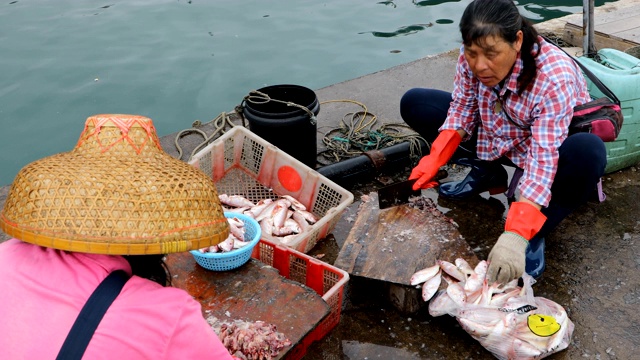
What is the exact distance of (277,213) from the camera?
3.58 meters

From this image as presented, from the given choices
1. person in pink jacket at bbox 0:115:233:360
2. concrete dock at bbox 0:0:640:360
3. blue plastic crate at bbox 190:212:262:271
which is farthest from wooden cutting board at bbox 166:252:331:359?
person in pink jacket at bbox 0:115:233:360

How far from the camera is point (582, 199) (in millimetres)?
3080

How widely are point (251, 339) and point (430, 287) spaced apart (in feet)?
3.23

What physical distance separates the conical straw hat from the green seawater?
15.4 ft

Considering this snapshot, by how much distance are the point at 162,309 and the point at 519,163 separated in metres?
2.45

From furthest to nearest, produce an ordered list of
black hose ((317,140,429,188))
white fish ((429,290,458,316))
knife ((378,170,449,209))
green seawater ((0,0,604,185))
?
1. green seawater ((0,0,604,185))
2. black hose ((317,140,429,188))
3. knife ((378,170,449,209))
4. white fish ((429,290,458,316))

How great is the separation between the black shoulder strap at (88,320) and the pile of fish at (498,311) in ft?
5.50

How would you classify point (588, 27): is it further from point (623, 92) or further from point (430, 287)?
point (430, 287)

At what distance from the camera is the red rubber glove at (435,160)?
340 cm

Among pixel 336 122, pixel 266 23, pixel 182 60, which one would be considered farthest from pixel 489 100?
pixel 266 23

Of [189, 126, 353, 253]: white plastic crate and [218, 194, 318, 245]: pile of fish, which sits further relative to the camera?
[189, 126, 353, 253]: white plastic crate

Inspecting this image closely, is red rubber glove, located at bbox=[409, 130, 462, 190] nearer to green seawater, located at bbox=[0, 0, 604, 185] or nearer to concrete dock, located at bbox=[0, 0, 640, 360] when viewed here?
concrete dock, located at bbox=[0, 0, 640, 360]

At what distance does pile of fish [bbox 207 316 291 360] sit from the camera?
2334 mm

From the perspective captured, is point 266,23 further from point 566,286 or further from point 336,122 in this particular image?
point 566,286
